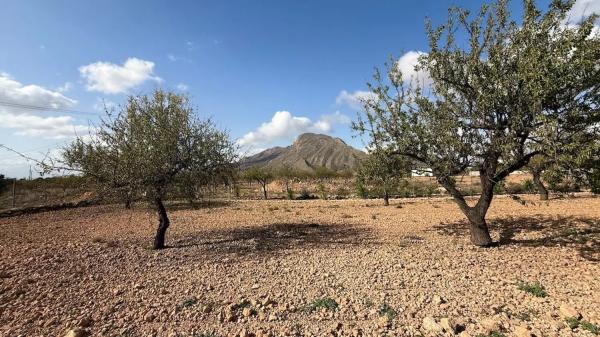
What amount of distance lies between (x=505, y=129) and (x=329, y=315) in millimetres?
6913

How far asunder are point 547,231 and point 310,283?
398 inches

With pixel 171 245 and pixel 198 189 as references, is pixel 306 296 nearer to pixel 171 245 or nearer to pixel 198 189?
pixel 198 189

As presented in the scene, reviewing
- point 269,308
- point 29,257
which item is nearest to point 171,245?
point 29,257

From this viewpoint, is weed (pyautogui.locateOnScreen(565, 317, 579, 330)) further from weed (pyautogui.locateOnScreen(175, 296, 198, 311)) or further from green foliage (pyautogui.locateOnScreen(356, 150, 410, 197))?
weed (pyautogui.locateOnScreen(175, 296, 198, 311))

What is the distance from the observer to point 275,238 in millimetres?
13562

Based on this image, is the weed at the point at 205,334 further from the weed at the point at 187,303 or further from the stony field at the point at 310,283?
the weed at the point at 187,303

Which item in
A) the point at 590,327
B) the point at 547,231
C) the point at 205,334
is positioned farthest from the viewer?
the point at 547,231

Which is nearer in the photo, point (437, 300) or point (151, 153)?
point (437, 300)

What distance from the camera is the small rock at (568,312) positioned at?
5.96 meters

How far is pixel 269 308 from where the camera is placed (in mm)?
6711

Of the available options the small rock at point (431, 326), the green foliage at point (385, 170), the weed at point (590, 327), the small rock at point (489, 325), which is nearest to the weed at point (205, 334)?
the small rock at point (431, 326)

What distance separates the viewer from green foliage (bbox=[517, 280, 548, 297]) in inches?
271

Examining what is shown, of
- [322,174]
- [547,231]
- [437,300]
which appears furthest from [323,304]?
[322,174]

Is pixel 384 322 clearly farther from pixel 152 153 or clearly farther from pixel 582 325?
pixel 152 153
